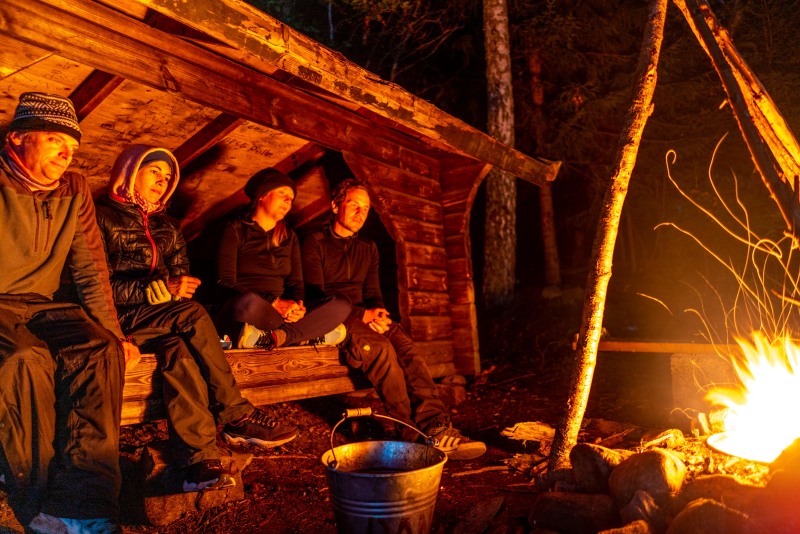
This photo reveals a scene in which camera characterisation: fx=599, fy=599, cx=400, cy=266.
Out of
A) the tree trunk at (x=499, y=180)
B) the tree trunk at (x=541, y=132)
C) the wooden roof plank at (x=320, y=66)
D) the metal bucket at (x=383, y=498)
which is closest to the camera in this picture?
the metal bucket at (x=383, y=498)

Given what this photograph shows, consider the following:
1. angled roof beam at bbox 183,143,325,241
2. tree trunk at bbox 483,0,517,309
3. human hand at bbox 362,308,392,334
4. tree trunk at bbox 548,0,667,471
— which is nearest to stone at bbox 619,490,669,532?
tree trunk at bbox 548,0,667,471

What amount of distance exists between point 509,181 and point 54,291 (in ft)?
24.3

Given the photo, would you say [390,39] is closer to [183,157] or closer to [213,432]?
[183,157]

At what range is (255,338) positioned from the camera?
15.0 ft

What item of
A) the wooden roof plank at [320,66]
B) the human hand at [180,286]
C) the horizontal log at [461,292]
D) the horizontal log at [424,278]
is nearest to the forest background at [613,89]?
the horizontal log at [461,292]

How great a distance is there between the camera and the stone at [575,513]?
2.88m

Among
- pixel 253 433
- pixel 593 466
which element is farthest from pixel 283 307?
pixel 593 466

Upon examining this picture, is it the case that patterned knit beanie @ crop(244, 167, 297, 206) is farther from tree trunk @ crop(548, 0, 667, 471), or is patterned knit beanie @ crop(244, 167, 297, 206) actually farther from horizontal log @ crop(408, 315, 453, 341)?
tree trunk @ crop(548, 0, 667, 471)

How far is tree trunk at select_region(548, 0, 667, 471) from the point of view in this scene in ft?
12.6

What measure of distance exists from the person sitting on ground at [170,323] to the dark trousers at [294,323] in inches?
15.7

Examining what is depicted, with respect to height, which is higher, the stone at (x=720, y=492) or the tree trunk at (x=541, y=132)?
→ the tree trunk at (x=541, y=132)

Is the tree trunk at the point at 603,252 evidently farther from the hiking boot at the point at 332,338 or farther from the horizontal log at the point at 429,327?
the horizontal log at the point at 429,327

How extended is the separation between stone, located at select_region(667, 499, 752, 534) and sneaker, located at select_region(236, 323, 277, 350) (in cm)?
305

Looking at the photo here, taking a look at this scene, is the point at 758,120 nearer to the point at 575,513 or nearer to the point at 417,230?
the point at 575,513
